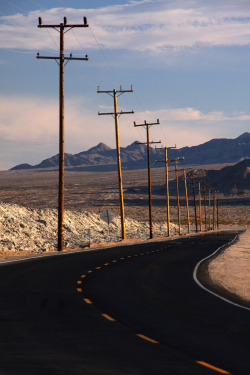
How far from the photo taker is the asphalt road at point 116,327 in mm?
9109

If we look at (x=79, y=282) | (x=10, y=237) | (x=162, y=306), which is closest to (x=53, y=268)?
(x=79, y=282)

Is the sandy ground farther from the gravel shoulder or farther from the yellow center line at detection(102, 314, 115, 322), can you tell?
the yellow center line at detection(102, 314, 115, 322)

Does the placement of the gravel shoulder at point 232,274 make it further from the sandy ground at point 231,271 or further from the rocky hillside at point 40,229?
the rocky hillside at point 40,229

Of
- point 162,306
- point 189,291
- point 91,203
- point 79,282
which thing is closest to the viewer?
point 162,306

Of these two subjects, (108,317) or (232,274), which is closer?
(108,317)

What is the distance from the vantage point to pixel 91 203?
17425 cm

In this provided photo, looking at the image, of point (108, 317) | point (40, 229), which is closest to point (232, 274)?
point (108, 317)

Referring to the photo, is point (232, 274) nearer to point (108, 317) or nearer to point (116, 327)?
point (108, 317)

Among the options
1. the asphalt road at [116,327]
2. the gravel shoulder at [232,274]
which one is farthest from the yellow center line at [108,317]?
the gravel shoulder at [232,274]

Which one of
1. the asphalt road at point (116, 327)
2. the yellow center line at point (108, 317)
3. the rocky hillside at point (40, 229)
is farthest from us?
the rocky hillside at point (40, 229)

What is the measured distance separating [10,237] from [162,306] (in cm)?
3858

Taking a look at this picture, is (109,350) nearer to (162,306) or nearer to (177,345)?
(177,345)

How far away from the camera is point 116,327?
12.2m

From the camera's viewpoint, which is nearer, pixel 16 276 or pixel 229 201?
pixel 16 276
